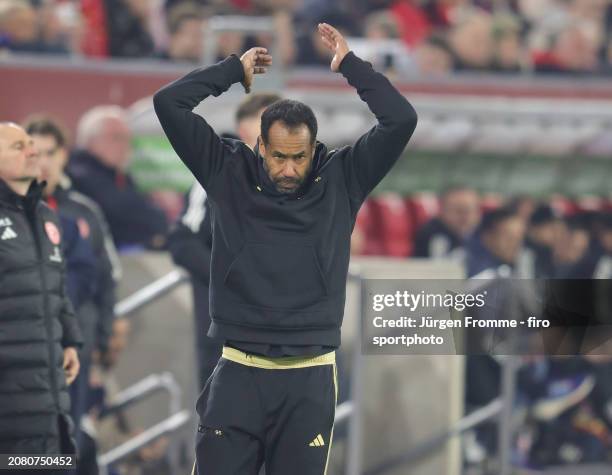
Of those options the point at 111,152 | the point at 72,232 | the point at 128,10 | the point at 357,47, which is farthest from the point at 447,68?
the point at 72,232

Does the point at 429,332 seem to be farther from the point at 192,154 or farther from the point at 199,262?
the point at 192,154

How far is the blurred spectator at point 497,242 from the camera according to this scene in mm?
11062

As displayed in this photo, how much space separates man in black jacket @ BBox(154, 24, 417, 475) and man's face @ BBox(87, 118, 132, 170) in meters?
4.16

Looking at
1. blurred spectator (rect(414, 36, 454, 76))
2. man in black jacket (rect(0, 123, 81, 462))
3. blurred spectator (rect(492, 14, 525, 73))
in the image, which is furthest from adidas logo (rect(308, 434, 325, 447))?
blurred spectator (rect(492, 14, 525, 73))

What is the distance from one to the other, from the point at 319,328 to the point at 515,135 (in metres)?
6.56

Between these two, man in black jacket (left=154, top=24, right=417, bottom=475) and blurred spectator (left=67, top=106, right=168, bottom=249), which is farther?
blurred spectator (left=67, top=106, right=168, bottom=249)

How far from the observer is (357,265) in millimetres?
9586

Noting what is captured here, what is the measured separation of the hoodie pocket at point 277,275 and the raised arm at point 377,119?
38 centimetres

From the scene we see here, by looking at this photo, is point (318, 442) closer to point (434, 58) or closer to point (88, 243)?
point (88, 243)

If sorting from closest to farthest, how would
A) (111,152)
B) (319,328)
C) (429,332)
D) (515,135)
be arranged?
(319,328) → (429,332) → (111,152) → (515,135)

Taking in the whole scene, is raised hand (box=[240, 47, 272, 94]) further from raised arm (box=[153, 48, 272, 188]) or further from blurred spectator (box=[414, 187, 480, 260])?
blurred spectator (box=[414, 187, 480, 260])

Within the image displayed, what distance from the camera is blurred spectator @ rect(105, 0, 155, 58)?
12.7 meters

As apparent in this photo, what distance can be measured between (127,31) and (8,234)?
5.91 meters

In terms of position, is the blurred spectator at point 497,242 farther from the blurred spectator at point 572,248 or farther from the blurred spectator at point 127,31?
the blurred spectator at point 127,31
